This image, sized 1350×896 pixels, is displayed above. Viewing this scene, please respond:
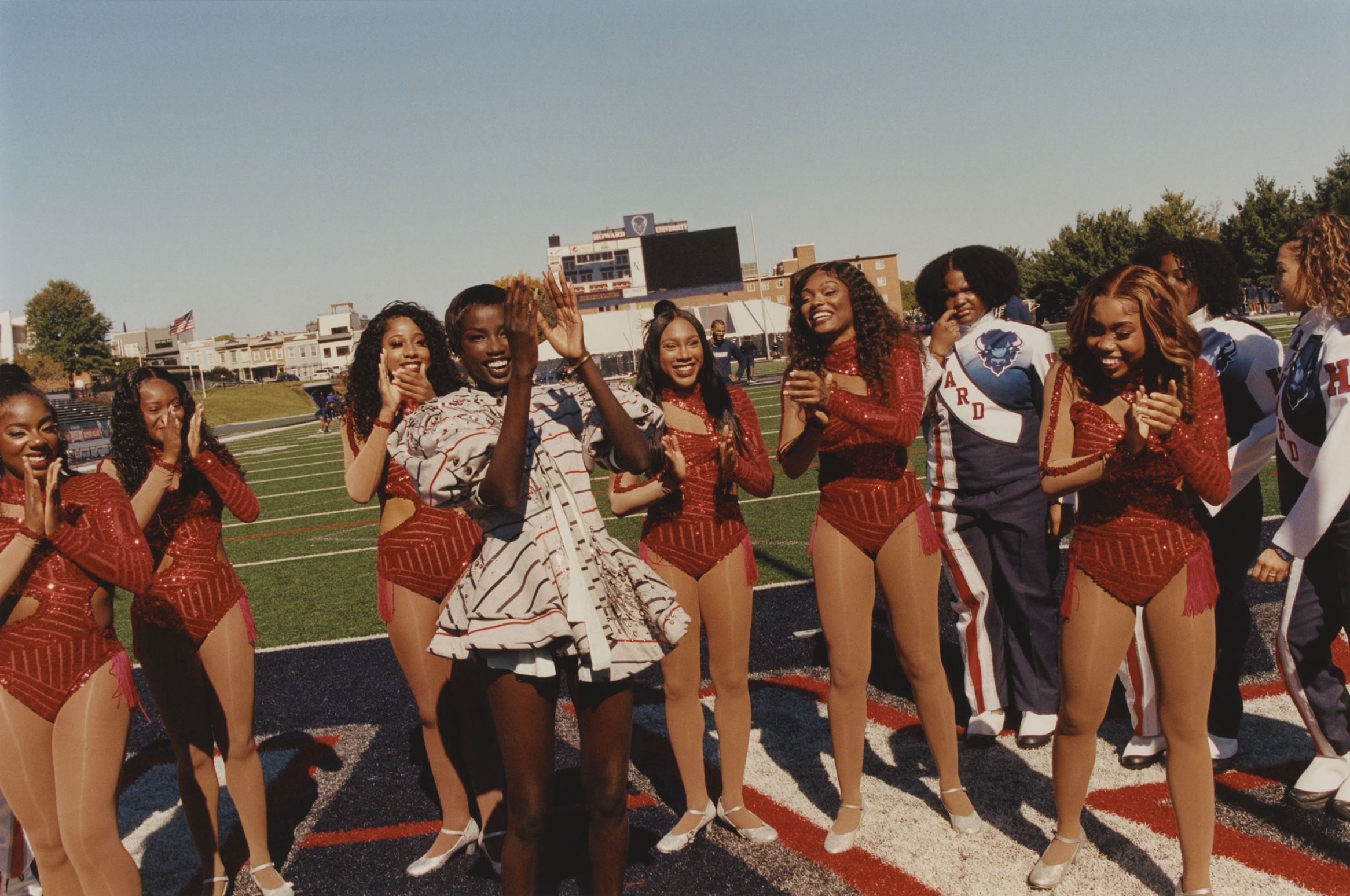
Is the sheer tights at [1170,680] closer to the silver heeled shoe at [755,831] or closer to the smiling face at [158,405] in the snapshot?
the silver heeled shoe at [755,831]

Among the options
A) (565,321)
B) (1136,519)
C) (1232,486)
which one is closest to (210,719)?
(565,321)

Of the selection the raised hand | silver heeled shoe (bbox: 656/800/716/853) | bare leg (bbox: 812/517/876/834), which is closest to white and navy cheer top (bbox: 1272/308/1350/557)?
bare leg (bbox: 812/517/876/834)

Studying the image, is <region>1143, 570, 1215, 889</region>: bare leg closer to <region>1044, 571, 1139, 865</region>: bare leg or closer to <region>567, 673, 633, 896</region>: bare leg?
<region>1044, 571, 1139, 865</region>: bare leg

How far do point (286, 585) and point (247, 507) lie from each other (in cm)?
653

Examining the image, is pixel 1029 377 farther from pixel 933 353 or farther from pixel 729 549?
pixel 729 549

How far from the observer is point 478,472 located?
2689mm

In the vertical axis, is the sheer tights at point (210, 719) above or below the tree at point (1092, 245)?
below

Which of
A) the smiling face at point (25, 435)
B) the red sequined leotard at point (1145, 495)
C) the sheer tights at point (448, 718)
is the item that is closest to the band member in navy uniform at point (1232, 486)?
the red sequined leotard at point (1145, 495)

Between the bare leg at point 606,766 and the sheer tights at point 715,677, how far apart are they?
0.98 metres

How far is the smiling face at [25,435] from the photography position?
3.13 m

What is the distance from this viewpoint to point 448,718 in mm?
3963

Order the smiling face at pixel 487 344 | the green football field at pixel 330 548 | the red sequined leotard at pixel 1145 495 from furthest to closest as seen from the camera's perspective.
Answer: the green football field at pixel 330 548 → the red sequined leotard at pixel 1145 495 → the smiling face at pixel 487 344

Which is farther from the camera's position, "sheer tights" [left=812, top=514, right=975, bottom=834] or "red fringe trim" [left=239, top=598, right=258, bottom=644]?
"sheer tights" [left=812, top=514, right=975, bottom=834]

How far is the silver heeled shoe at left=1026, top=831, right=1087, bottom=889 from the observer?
331 cm
